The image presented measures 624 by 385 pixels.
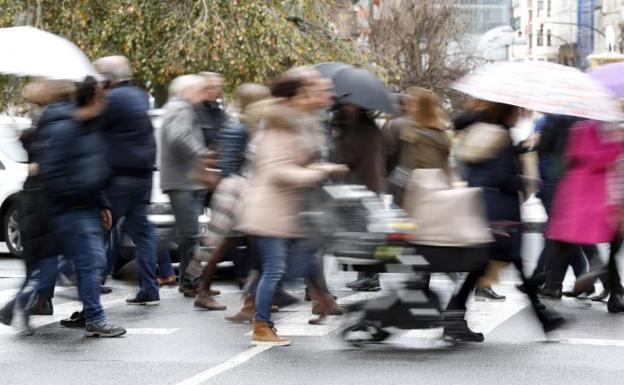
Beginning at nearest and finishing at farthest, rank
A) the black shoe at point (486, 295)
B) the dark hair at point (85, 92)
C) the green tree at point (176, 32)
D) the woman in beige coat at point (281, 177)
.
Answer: the woman in beige coat at point (281, 177) → the dark hair at point (85, 92) → the black shoe at point (486, 295) → the green tree at point (176, 32)

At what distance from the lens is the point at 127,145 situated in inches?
406

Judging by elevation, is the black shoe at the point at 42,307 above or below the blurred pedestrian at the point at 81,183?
below

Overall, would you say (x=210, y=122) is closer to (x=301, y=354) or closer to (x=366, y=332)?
(x=366, y=332)

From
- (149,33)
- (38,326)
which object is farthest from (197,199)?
(149,33)

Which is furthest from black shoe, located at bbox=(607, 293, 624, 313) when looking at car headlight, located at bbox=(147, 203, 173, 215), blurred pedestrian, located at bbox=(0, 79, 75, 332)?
car headlight, located at bbox=(147, 203, 173, 215)

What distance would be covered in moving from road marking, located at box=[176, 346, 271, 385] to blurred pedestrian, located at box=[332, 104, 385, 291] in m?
2.77

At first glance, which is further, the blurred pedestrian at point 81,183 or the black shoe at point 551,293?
the black shoe at point 551,293

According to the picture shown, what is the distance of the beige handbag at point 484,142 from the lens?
873cm

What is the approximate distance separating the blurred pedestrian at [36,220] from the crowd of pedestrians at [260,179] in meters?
0.01

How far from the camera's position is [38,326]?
9.91 metres

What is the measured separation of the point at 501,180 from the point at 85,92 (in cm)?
270

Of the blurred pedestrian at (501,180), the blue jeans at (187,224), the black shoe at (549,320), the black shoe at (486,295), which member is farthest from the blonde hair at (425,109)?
the blue jeans at (187,224)

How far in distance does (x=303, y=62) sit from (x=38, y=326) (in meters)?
18.9

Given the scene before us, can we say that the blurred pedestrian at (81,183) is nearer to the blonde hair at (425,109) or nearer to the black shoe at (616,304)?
the blonde hair at (425,109)
